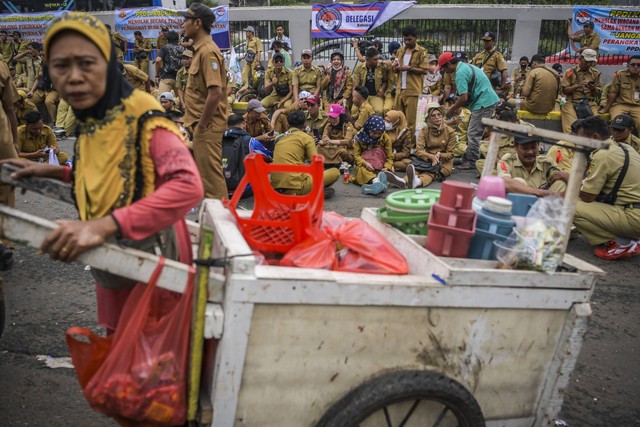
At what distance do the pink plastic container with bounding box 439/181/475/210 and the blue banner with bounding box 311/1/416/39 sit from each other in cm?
1436

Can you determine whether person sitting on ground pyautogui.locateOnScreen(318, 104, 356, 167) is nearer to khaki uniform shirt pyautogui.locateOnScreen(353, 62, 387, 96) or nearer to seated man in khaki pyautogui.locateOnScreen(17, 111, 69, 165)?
A: khaki uniform shirt pyautogui.locateOnScreen(353, 62, 387, 96)

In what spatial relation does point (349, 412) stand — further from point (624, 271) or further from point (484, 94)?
point (484, 94)

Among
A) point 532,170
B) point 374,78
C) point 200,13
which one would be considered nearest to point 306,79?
point 374,78

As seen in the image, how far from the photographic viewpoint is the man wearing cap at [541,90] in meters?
9.43

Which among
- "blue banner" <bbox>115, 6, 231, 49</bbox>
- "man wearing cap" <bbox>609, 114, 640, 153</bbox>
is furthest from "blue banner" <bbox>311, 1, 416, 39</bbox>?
"man wearing cap" <bbox>609, 114, 640, 153</bbox>

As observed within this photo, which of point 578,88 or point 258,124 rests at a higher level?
point 578,88

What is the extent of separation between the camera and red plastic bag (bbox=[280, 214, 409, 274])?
7.17 ft

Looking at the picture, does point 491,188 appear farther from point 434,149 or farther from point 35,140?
point 35,140

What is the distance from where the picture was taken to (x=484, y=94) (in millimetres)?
8508

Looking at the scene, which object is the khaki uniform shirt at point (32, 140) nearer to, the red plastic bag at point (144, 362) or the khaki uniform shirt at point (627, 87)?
the red plastic bag at point (144, 362)

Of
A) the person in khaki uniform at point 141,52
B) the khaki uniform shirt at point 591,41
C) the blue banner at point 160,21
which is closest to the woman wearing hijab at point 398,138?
the khaki uniform shirt at point 591,41

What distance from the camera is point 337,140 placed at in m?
8.34

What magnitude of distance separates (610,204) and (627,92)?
528 cm

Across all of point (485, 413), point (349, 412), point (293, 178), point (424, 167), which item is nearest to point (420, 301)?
point (349, 412)
